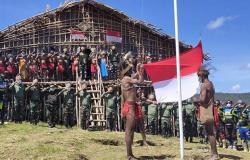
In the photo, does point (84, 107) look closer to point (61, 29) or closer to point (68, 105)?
point (68, 105)

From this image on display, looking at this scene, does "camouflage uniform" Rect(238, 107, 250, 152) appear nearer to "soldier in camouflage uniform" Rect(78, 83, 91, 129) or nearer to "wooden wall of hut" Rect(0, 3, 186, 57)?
"soldier in camouflage uniform" Rect(78, 83, 91, 129)

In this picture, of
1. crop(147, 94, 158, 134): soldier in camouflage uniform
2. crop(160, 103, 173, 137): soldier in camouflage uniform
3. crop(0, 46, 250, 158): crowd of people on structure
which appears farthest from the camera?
crop(160, 103, 173, 137): soldier in camouflage uniform

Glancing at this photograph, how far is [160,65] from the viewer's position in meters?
13.1

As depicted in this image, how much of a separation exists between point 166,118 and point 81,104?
12.5 feet

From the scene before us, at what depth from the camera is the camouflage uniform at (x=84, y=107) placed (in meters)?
17.4

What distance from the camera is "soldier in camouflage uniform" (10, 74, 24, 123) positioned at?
17.6m

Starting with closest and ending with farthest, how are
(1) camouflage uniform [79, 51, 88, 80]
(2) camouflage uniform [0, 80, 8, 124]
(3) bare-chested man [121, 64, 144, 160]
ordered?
(3) bare-chested man [121, 64, 144, 160] < (2) camouflage uniform [0, 80, 8, 124] < (1) camouflage uniform [79, 51, 88, 80]

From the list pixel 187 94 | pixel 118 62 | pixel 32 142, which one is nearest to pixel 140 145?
pixel 187 94

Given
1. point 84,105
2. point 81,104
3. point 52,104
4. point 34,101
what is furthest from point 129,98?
point 34,101

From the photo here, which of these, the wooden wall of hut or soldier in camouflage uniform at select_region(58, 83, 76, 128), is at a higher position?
the wooden wall of hut

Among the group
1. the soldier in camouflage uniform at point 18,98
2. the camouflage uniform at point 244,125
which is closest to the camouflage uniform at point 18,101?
the soldier in camouflage uniform at point 18,98

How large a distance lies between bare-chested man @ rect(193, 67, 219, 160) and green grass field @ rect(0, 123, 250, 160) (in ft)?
2.19

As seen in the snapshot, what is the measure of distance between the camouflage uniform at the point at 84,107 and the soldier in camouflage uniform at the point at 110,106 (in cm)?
75

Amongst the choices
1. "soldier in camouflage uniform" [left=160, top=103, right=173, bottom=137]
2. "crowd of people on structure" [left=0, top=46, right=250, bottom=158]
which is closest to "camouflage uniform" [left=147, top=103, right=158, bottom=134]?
"crowd of people on structure" [left=0, top=46, right=250, bottom=158]
